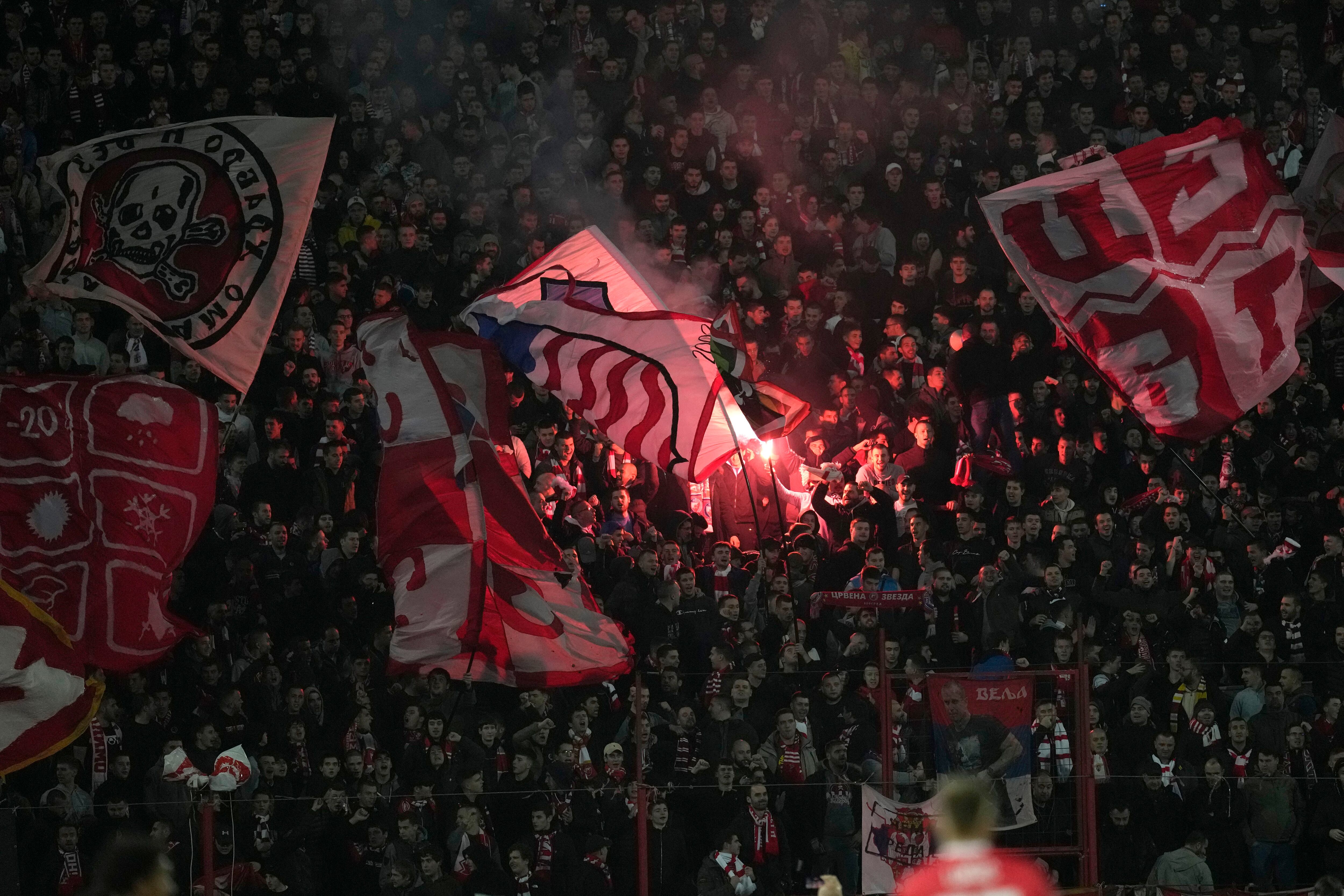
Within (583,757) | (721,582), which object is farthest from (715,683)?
(721,582)

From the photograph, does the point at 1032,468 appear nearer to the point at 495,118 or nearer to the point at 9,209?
the point at 495,118

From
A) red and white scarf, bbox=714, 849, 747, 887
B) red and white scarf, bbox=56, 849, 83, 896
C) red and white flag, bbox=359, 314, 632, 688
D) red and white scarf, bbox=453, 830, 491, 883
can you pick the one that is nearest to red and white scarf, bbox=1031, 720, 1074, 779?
red and white scarf, bbox=714, 849, 747, 887

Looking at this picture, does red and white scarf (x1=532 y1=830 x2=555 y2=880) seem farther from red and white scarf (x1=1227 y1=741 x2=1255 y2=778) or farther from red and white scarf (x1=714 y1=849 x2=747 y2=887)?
Result: red and white scarf (x1=1227 y1=741 x2=1255 y2=778)

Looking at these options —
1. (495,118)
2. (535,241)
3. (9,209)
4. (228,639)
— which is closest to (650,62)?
(495,118)

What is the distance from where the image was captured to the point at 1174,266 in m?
15.3

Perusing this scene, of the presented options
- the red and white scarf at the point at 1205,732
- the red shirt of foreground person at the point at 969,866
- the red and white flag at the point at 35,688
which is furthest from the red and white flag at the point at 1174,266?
the red shirt of foreground person at the point at 969,866

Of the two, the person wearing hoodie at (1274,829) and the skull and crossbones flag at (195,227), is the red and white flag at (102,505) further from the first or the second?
the person wearing hoodie at (1274,829)

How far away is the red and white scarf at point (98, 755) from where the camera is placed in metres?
14.4

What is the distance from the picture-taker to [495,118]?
71.1 ft

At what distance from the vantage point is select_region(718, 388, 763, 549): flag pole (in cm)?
1614

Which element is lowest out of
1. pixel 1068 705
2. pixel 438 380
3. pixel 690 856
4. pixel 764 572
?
pixel 690 856

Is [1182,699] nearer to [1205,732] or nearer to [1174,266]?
[1205,732]

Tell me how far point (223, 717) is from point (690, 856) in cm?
334

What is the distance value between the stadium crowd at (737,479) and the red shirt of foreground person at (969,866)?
23.7 feet
